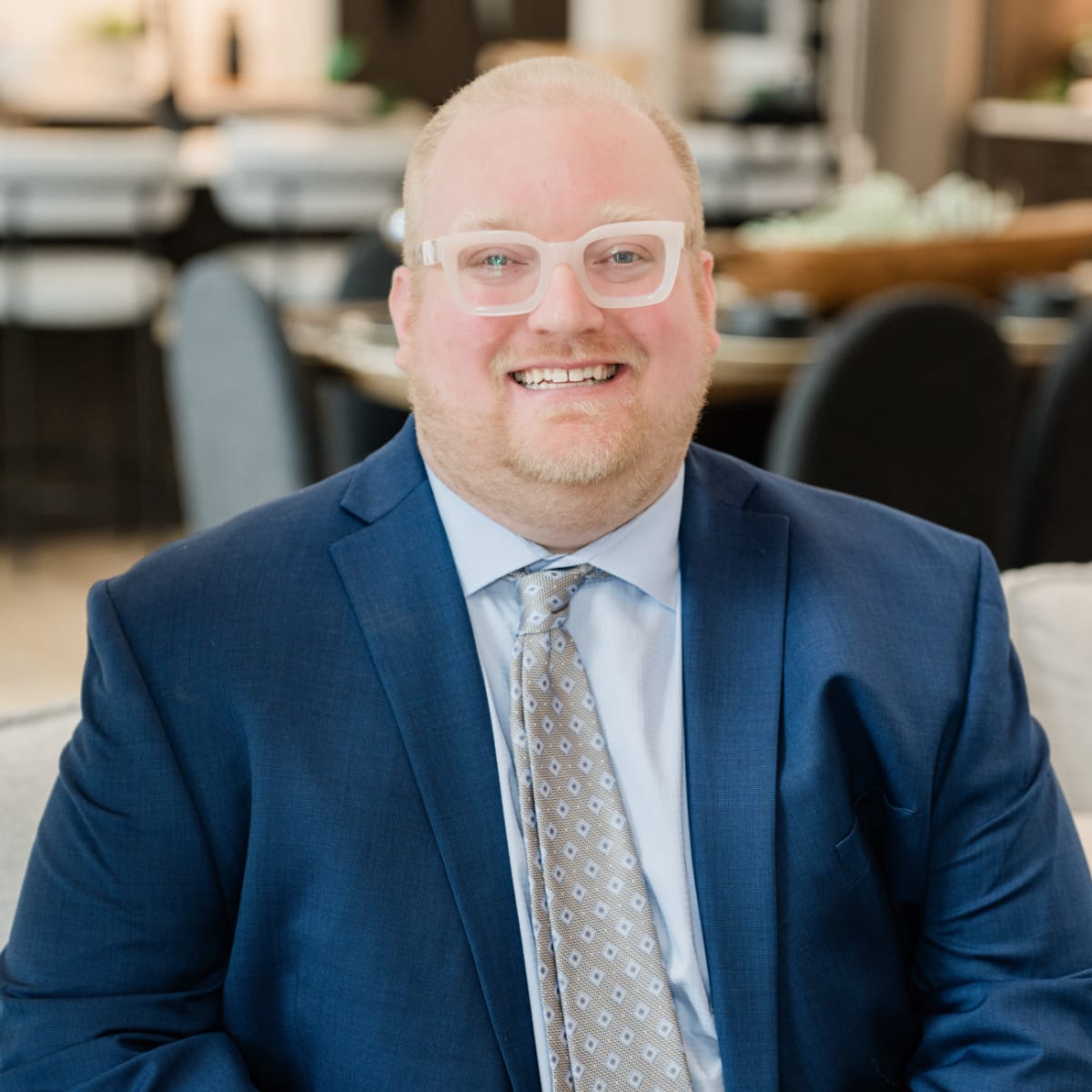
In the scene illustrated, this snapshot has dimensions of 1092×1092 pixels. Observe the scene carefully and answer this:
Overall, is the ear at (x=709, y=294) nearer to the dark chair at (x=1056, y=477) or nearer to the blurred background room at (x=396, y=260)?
the blurred background room at (x=396, y=260)

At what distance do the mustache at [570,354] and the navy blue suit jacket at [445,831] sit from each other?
139 mm

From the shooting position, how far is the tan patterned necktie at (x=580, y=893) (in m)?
1.21

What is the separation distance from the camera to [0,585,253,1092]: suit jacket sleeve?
1.14 metres

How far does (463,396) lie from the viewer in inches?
48.1

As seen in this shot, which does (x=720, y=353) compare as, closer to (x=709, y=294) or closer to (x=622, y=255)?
(x=709, y=294)

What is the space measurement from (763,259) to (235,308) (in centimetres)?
104

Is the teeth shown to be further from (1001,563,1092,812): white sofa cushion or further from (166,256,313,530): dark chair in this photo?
(166,256,313,530): dark chair

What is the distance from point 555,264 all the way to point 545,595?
0.82 ft

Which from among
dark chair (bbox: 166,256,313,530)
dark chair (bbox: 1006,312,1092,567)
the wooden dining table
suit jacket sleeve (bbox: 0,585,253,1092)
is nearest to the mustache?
suit jacket sleeve (bbox: 0,585,253,1092)

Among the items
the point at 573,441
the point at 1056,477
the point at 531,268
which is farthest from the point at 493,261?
the point at 1056,477

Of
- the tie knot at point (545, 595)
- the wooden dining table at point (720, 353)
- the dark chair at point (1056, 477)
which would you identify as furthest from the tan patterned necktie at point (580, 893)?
the dark chair at point (1056, 477)

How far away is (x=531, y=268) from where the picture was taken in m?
1.21

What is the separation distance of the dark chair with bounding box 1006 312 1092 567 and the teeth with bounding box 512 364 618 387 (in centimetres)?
209

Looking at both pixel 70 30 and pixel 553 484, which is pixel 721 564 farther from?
pixel 70 30
